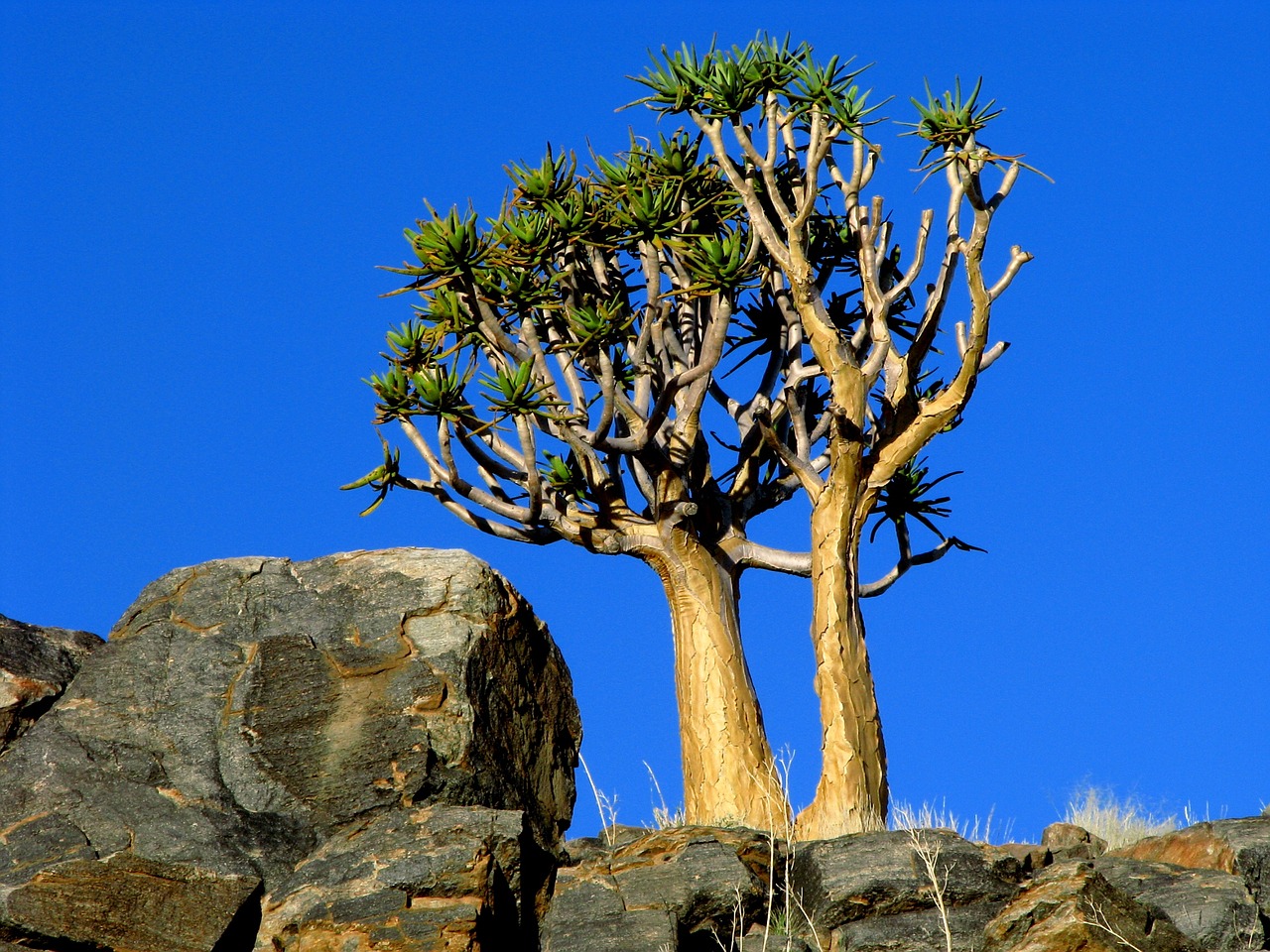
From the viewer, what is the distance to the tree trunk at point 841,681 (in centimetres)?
1210

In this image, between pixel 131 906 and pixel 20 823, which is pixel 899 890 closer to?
pixel 131 906

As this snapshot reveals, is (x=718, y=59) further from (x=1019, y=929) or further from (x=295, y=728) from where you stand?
(x=1019, y=929)

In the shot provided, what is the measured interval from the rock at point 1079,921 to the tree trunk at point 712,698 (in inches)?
155

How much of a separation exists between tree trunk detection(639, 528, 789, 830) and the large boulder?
6.62ft

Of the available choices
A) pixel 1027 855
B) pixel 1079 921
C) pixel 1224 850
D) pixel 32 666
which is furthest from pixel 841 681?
pixel 32 666

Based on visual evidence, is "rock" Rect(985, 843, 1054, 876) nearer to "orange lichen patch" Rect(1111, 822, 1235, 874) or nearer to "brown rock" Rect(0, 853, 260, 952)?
"orange lichen patch" Rect(1111, 822, 1235, 874)

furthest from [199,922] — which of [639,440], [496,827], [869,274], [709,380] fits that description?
[869,274]

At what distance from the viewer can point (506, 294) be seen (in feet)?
44.1

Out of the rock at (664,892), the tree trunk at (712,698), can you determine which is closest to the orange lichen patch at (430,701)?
the rock at (664,892)

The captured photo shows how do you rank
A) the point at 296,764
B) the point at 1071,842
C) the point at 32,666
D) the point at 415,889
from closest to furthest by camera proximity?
the point at 415,889 → the point at 296,764 → the point at 32,666 → the point at 1071,842

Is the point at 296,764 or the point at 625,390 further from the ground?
the point at 625,390

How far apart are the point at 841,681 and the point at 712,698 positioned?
4.17ft

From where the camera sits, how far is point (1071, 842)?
11711mm

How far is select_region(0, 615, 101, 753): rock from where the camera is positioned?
10461 millimetres
